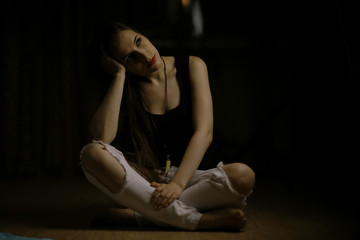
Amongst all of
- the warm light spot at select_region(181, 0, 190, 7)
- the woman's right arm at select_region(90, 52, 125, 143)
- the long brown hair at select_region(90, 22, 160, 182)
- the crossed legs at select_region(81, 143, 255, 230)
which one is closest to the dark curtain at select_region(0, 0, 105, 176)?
the warm light spot at select_region(181, 0, 190, 7)

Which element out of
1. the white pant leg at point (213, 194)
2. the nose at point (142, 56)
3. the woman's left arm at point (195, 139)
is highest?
the nose at point (142, 56)

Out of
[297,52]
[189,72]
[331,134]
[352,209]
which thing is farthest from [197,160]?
[297,52]

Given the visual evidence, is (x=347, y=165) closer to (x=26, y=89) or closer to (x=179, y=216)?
(x=179, y=216)

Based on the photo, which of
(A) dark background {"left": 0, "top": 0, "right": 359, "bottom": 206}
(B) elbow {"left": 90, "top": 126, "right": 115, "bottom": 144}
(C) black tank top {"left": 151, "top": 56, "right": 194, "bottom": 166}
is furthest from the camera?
(A) dark background {"left": 0, "top": 0, "right": 359, "bottom": 206}

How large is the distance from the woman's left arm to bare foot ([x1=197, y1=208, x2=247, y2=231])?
14 centimetres

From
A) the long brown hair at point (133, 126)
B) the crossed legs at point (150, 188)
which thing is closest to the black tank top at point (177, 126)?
the long brown hair at point (133, 126)

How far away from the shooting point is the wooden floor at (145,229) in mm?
1387

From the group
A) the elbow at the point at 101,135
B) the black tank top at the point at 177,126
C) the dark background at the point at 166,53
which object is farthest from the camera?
the dark background at the point at 166,53

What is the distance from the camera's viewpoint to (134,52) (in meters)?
1.49

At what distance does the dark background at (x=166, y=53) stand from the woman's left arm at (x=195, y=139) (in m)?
1.05

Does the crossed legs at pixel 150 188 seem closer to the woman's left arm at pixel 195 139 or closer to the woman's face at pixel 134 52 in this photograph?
the woman's left arm at pixel 195 139

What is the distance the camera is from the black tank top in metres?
1.56

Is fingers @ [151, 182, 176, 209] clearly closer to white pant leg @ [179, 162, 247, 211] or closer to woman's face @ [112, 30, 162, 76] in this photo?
white pant leg @ [179, 162, 247, 211]

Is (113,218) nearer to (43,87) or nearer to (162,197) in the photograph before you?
(162,197)
